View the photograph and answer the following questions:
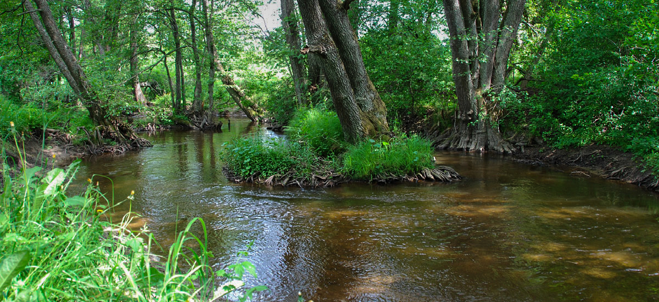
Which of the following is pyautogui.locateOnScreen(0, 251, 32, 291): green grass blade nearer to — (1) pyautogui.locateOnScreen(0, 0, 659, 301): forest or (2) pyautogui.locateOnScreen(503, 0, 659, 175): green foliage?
(1) pyautogui.locateOnScreen(0, 0, 659, 301): forest

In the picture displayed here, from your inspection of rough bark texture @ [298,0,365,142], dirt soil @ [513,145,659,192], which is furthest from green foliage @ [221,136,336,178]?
dirt soil @ [513,145,659,192]

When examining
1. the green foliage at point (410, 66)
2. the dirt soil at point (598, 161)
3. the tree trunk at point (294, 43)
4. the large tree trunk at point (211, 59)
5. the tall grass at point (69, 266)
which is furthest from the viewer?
the large tree trunk at point (211, 59)

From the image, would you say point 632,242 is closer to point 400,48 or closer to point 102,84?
point 400,48

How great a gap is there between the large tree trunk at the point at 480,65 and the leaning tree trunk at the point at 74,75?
1097cm

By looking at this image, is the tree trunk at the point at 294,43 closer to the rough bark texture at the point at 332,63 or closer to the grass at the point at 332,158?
the grass at the point at 332,158

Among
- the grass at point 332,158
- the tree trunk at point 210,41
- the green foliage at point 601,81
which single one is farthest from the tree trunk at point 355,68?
the tree trunk at point 210,41

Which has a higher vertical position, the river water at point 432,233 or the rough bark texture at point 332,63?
the rough bark texture at point 332,63

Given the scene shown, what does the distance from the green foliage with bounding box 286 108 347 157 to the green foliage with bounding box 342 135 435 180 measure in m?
0.77

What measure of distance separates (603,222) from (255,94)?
23.2 m

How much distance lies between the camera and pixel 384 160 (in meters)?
8.93

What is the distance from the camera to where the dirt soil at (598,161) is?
27.0ft

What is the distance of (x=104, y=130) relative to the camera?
552 inches

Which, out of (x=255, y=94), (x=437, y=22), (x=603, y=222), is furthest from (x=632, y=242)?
(x=255, y=94)

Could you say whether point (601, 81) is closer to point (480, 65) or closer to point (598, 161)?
point (598, 161)
